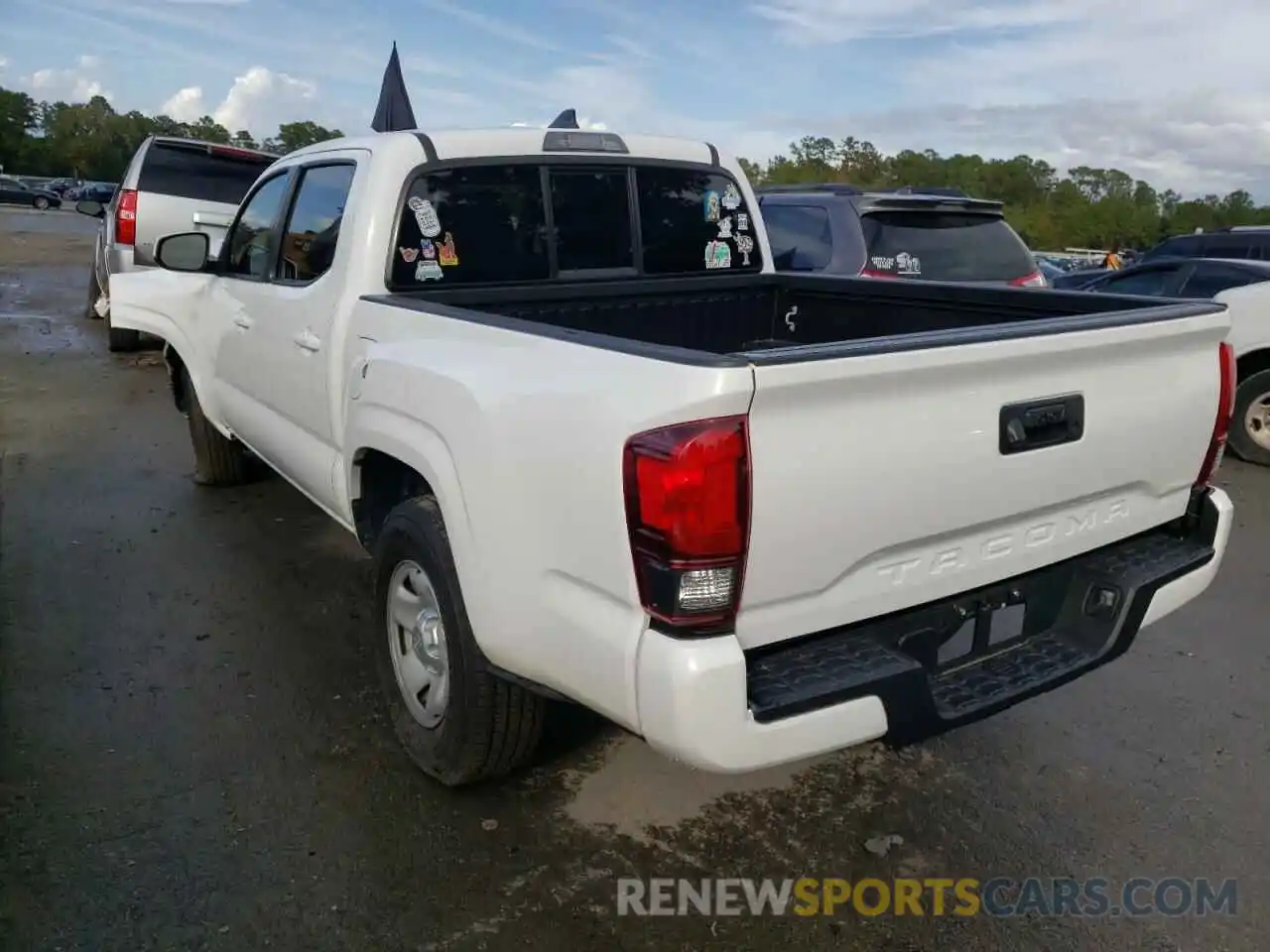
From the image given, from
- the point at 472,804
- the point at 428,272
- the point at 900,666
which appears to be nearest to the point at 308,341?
the point at 428,272

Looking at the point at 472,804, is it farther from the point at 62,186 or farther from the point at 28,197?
the point at 62,186

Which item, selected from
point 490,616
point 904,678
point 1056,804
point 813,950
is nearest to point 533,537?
point 490,616

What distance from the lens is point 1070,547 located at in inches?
112

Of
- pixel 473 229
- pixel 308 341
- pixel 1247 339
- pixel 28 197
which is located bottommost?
pixel 1247 339

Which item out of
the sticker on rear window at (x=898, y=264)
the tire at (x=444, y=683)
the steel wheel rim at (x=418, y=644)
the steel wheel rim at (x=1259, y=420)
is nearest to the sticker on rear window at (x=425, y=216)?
the tire at (x=444, y=683)

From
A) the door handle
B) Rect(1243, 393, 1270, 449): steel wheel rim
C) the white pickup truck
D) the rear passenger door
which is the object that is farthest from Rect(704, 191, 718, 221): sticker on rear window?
Rect(1243, 393, 1270, 449): steel wheel rim

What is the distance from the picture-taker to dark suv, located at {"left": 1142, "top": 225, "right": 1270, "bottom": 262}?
12.1m

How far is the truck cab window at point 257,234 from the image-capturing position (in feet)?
15.0

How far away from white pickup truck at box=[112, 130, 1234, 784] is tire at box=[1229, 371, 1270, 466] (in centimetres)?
478

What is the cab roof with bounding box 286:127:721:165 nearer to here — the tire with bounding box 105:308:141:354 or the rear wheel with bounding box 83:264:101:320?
the tire with bounding box 105:308:141:354

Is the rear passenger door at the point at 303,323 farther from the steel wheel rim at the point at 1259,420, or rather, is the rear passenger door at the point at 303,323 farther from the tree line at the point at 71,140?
the tree line at the point at 71,140

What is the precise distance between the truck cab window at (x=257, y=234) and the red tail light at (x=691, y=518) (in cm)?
300

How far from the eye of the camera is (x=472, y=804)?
3.10m

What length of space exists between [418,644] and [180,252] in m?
2.77
